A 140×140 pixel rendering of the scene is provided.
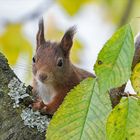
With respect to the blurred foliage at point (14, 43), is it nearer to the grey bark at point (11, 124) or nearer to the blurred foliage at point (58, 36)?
the blurred foliage at point (58, 36)

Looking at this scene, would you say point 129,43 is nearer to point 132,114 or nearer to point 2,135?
point 132,114

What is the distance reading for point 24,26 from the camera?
147 inches

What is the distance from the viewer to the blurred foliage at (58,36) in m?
3.86

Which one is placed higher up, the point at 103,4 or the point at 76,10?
the point at 76,10

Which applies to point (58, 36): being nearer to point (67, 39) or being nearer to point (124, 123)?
point (67, 39)

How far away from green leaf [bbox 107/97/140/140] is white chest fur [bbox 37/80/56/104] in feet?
3.54

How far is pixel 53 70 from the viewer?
219 cm

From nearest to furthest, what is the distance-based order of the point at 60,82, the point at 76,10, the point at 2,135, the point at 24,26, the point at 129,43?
the point at 129,43 < the point at 2,135 < the point at 60,82 < the point at 76,10 < the point at 24,26

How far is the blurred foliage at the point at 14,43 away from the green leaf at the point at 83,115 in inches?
92.5

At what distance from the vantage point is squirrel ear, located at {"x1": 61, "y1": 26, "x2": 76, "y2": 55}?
2.14 m

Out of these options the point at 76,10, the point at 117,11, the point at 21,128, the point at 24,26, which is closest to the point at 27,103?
the point at 21,128

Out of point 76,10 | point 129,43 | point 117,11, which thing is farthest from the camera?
point 117,11

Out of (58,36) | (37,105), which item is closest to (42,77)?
(37,105)

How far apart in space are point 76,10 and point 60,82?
128 centimetres
